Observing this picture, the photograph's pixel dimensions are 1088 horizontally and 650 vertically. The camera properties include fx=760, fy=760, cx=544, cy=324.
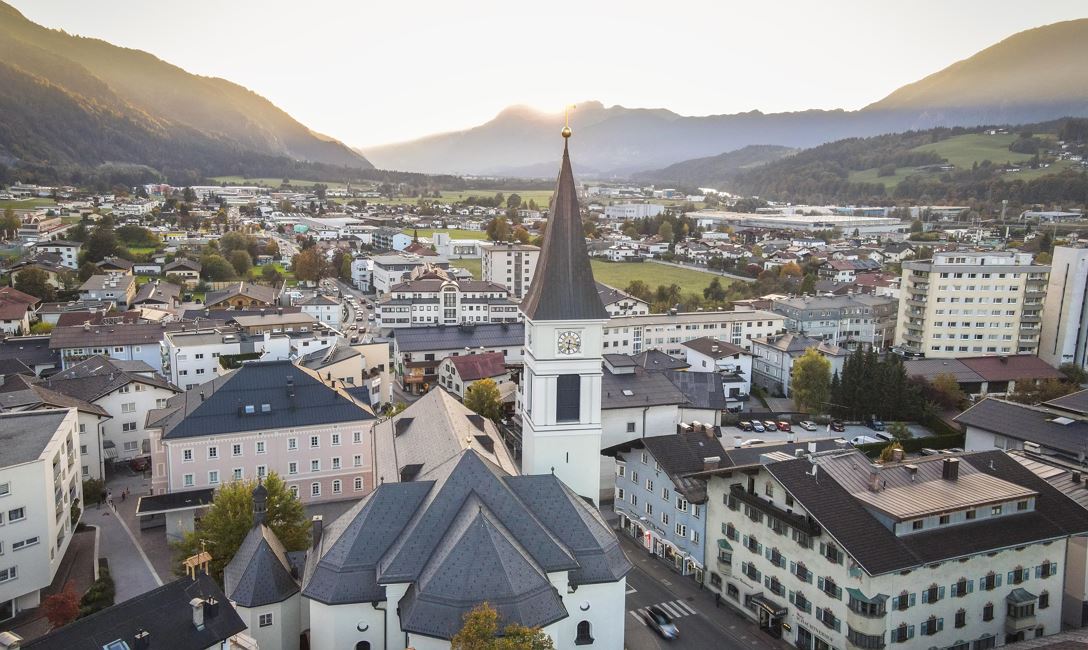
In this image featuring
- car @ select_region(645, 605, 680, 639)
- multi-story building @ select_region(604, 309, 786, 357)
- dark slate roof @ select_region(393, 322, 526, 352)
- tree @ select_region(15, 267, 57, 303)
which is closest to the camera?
car @ select_region(645, 605, 680, 639)

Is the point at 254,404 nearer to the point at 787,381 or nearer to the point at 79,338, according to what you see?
the point at 79,338

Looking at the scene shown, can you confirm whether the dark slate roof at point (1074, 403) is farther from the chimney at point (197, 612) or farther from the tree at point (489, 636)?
the chimney at point (197, 612)

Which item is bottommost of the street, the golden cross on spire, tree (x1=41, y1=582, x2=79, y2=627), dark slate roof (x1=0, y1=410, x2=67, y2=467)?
the street

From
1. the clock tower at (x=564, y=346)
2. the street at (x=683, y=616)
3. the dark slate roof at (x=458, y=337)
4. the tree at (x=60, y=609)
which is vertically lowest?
the street at (x=683, y=616)

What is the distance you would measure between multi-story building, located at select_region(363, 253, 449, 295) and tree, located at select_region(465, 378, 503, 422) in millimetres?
55859

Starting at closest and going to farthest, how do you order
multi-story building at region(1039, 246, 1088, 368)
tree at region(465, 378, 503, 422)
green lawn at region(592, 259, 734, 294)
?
1. tree at region(465, 378, 503, 422)
2. multi-story building at region(1039, 246, 1088, 368)
3. green lawn at region(592, 259, 734, 294)

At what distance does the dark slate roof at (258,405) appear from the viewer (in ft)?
137

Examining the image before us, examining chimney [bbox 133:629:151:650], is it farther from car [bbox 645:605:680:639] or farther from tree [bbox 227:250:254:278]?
tree [bbox 227:250:254:278]

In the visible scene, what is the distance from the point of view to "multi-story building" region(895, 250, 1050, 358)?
77.5 meters

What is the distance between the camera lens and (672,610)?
3359 centimetres

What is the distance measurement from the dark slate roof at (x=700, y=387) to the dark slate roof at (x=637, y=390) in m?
3.66

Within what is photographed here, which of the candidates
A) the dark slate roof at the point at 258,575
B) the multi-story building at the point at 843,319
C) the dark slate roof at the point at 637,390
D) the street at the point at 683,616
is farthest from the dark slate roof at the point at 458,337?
the dark slate roof at the point at 258,575

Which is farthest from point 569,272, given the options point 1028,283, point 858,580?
point 1028,283

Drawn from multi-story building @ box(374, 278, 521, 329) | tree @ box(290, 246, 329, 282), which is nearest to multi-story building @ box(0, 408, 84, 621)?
multi-story building @ box(374, 278, 521, 329)
